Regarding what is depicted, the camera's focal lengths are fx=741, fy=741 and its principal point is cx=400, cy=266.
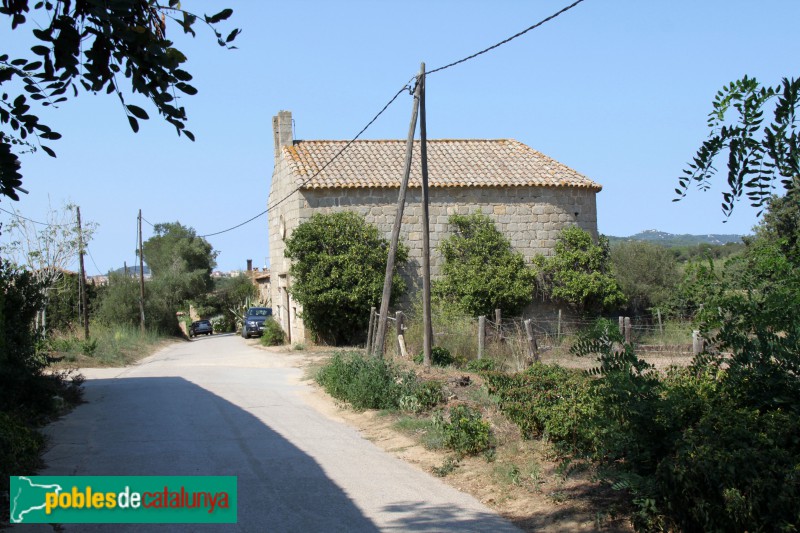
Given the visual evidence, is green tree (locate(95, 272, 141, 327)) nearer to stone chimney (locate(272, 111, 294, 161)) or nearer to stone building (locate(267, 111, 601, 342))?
stone building (locate(267, 111, 601, 342))

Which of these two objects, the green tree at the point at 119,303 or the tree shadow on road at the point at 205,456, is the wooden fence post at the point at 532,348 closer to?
the tree shadow on road at the point at 205,456

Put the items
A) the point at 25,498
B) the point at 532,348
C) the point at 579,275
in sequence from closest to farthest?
the point at 25,498 → the point at 532,348 → the point at 579,275

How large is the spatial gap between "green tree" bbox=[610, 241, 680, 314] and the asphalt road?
21974 millimetres

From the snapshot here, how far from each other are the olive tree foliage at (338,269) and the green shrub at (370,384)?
389 inches

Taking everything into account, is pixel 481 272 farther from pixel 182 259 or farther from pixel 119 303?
pixel 182 259

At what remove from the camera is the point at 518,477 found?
25.0 feet

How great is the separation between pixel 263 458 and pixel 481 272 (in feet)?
55.2

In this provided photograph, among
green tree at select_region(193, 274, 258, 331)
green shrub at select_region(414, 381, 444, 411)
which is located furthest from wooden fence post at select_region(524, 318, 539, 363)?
green tree at select_region(193, 274, 258, 331)

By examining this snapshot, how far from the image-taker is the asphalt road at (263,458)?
6.41m

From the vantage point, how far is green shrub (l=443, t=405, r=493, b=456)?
884 cm

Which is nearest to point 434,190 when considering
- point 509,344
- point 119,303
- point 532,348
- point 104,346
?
point 509,344

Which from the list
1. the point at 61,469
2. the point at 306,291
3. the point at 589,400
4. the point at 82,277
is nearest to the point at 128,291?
the point at 82,277

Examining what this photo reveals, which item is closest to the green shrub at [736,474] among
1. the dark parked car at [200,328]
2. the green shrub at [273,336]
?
the green shrub at [273,336]

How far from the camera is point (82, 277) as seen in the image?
33000 millimetres
